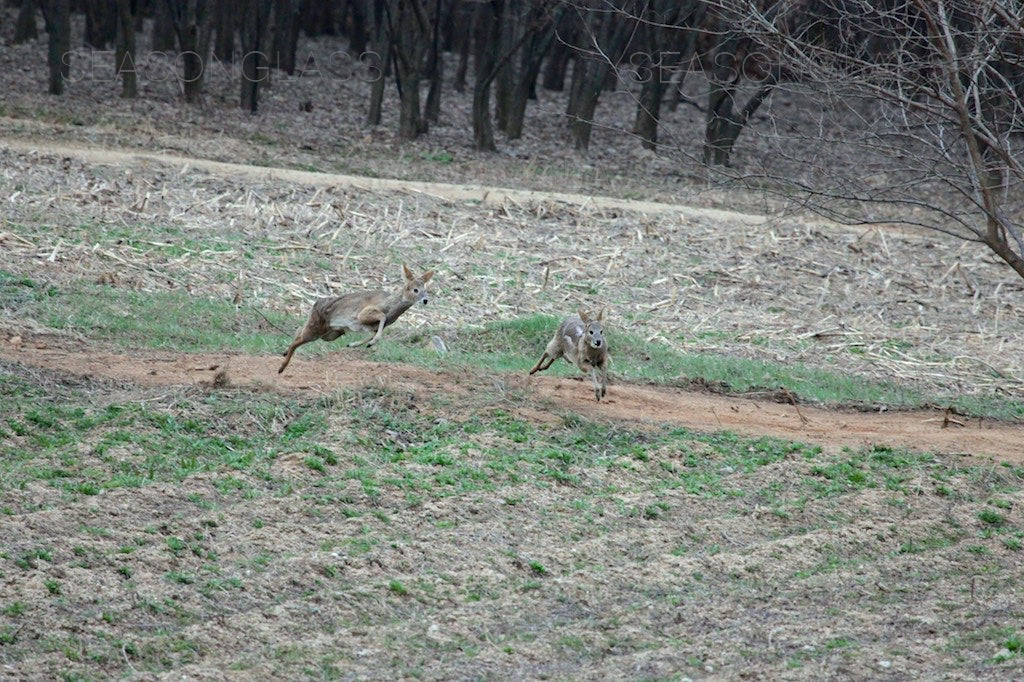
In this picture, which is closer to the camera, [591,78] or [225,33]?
[591,78]

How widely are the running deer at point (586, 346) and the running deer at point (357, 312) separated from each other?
1573 mm

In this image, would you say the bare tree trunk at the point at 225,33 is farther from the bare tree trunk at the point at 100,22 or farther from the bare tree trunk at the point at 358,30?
the bare tree trunk at the point at 358,30

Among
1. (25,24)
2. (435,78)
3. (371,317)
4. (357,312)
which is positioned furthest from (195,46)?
(371,317)

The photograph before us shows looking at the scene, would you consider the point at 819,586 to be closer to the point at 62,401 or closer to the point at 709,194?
the point at 62,401

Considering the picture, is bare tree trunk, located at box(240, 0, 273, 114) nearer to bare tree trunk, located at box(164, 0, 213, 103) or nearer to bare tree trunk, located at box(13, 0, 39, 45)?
bare tree trunk, located at box(164, 0, 213, 103)

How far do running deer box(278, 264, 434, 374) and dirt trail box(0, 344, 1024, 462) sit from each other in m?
0.42

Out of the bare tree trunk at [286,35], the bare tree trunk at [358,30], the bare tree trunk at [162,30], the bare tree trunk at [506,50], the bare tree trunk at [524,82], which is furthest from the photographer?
the bare tree trunk at [358,30]

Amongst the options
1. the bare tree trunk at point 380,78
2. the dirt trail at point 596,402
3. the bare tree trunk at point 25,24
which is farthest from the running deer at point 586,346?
the bare tree trunk at point 25,24

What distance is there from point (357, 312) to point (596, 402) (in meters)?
2.64

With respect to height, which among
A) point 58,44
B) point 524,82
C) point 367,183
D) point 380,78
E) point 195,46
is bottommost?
point 367,183

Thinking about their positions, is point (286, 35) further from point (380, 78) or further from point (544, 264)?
point (544, 264)

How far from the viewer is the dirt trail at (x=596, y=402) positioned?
1220cm

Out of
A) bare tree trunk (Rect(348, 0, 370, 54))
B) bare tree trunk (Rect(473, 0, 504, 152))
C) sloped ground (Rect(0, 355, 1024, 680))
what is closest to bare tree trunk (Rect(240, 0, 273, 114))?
bare tree trunk (Rect(473, 0, 504, 152))

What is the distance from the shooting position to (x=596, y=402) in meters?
12.9
